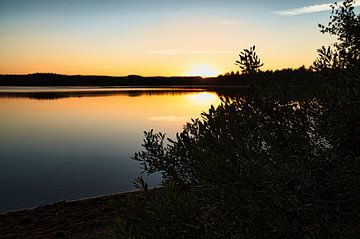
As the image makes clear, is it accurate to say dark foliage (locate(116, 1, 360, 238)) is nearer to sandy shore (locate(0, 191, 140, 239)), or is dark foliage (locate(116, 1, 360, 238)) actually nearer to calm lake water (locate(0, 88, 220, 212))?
sandy shore (locate(0, 191, 140, 239))

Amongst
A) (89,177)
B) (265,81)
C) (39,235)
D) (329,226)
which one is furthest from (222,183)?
(89,177)

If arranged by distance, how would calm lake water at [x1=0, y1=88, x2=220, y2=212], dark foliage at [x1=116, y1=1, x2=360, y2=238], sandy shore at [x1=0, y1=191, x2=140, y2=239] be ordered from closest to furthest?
dark foliage at [x1=116, y1=1, x2=360, y2=238] < sandy shore at [x1=0, y1=191, x2=140, y2=239] < calm lake water at [x1=0, y1=88, x2=220, y2=212]

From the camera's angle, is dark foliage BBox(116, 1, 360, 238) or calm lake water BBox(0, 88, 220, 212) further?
calm lake water BBox(0, 88, 220, 212)

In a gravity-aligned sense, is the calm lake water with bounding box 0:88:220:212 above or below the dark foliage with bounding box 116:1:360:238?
below

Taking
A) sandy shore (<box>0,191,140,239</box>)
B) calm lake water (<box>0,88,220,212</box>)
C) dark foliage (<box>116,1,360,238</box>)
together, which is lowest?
calm lake water (<box>0,88,220,212</box>)

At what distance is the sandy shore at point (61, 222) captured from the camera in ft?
27.8

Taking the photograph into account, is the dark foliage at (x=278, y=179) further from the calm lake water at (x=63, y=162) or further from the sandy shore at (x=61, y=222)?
the calm lake water at (x=63, y=162)

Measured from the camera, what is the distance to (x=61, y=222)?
9562mm

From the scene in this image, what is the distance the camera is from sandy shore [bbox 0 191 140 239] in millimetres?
8486

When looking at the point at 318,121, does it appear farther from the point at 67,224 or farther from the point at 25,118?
the point at 25,118

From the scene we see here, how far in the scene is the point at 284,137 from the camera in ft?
9.19

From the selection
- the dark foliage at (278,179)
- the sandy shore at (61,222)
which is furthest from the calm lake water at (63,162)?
the dark foliage at (278,179)

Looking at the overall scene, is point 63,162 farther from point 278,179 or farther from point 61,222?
point 278,179

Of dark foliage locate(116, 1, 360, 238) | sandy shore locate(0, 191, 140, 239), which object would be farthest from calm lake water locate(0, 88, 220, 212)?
dark foliage locate(116, 1, 360, 238)
